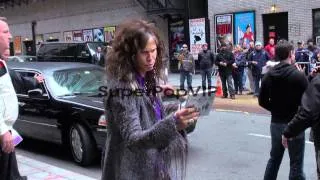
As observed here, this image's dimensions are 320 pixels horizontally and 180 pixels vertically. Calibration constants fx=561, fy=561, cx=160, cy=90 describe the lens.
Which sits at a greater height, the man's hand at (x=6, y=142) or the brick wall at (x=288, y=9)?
the brick wall at (x=288, y=9)

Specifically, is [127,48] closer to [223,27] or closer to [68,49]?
[68,49]

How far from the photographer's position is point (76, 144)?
790 centimetres

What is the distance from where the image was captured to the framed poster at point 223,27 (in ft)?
81.3

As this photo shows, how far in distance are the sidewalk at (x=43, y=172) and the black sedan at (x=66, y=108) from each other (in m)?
0.71

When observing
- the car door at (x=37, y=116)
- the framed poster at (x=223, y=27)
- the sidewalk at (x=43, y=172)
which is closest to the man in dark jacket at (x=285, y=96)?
the sidewalk at (x=43, y=172)

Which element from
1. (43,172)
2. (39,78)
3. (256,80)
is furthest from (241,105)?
(43,172)

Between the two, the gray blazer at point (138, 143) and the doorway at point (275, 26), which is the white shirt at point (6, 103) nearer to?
the gray blazer at point (138, 143)

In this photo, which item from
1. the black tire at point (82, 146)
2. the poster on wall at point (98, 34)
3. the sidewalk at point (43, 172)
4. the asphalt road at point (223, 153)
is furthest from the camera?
the poster on wall at point (98, 34)

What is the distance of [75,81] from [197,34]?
18.1 meters

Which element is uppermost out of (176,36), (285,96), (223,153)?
(176,36)

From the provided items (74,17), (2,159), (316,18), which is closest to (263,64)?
(316,18)

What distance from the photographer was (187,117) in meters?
2.53

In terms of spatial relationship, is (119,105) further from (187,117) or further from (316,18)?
(316,18)

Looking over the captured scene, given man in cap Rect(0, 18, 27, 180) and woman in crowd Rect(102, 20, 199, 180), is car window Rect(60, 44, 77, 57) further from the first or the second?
woman in crowd Rect(102, 20, 199, 180)
